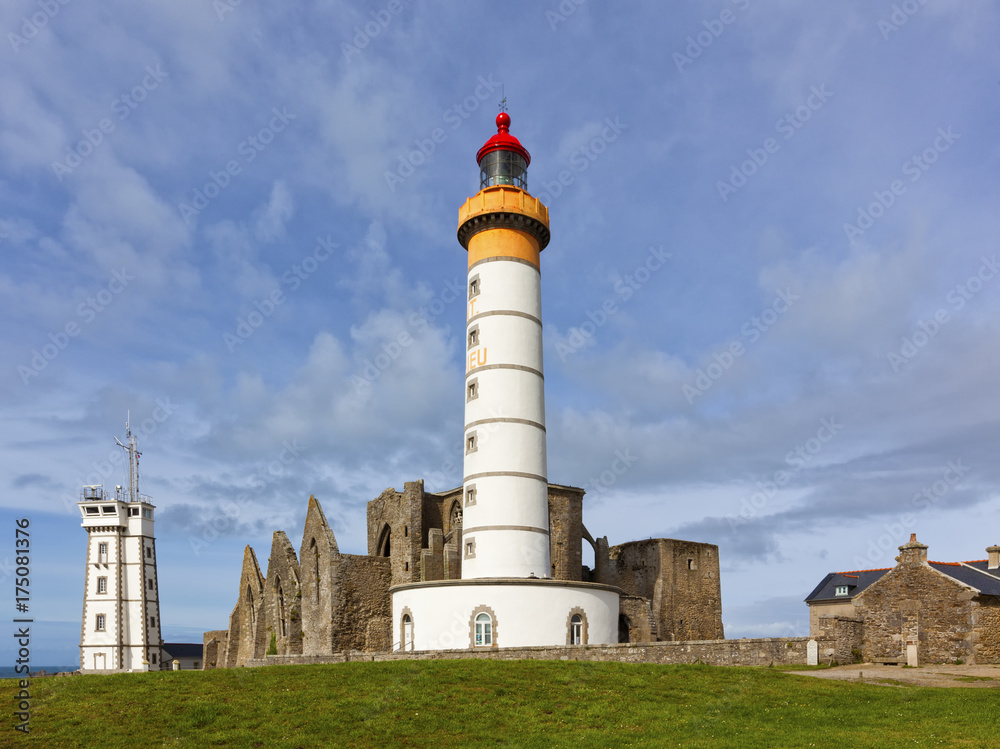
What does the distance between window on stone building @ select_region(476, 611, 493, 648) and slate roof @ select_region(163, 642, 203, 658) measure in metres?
59.4

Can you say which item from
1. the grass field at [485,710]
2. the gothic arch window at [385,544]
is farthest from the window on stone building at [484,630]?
the gothic arch window at [385,544]

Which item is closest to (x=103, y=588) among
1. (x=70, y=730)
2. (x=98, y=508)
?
(x=98, y=508)

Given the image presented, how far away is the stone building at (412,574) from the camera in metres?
35.5

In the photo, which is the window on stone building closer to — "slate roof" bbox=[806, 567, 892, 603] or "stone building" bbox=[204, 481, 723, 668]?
"stone building" bbox=[204, 481, 723, 668]

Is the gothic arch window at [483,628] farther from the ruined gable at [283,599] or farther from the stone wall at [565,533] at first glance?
the ruined gable at [283,599]

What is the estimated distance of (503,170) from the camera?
37.5 meters

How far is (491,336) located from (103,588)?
37341mm

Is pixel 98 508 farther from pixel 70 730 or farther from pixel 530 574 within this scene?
pixel 70 730

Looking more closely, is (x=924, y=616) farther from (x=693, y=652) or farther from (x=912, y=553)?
(x=693, y=652)

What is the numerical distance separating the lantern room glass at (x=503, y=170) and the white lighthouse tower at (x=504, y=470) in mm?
57

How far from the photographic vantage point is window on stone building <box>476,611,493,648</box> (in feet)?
99.6

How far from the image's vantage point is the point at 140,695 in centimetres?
1741

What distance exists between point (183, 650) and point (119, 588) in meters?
30.0

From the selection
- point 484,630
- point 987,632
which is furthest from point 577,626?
point 987,632
